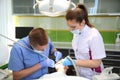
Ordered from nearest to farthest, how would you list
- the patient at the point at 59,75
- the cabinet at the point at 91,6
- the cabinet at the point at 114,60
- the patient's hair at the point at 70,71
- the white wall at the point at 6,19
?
the patient at the point at 59,75, the patient's hair at the point at 70,71, the cabinet at the point at 114,60, the cabinet at the point at 91,6, the white wall at the point at 6,19

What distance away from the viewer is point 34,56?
59.3 inches

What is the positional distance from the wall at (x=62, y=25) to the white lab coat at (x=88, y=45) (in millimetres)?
2099

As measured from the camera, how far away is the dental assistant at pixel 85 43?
57.9 inches

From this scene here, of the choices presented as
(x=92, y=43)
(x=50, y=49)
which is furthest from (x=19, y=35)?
(x=92, y=43)

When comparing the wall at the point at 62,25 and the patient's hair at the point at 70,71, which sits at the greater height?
the wall at the point at 62,25

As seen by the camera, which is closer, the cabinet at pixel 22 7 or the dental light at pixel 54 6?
the dental light at pixel 54 6

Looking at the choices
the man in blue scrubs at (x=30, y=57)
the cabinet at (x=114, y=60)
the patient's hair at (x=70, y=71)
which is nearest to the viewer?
the man in blue scrubs at (x=30, y=57)

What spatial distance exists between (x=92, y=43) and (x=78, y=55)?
21cm

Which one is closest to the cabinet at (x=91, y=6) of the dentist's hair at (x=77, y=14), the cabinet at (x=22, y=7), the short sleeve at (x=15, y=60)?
the cabinet at (x=22, y=7)

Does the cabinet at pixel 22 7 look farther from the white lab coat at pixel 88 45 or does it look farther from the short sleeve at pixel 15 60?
the short sleeve at pixel 15 60

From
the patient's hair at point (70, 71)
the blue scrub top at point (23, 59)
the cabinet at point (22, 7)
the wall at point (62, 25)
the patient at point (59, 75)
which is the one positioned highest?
the cabinet at point (22, 7)

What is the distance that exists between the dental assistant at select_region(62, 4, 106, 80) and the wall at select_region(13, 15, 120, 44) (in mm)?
2107

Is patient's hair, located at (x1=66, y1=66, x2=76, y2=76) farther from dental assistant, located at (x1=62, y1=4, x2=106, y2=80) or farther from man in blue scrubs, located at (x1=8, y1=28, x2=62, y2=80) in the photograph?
man in blue scrubs, located at (x1=8, y1=28, x2=62, y2=80)

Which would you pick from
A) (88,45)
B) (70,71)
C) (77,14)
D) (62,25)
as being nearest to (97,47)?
(88,45)
